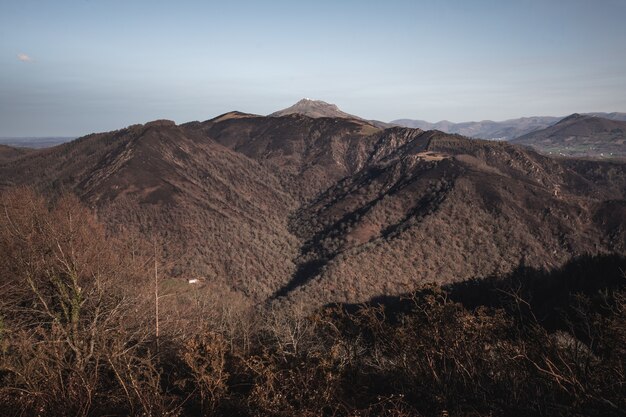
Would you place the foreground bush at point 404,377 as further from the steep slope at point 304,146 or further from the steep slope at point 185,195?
the steep slope at point 304,146

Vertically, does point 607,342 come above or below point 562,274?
above

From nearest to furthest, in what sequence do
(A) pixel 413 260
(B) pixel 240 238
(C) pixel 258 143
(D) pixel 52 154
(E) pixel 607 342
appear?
(E) pixel 607 342 < (A) pixel 413 260 < (B) pixel 240 238 < (D) pixel 52 154 < (C) pixel 258 143

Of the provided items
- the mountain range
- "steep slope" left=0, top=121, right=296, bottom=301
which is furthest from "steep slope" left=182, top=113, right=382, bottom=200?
"steep slope" left=0, top=121, right=296, bottom=301

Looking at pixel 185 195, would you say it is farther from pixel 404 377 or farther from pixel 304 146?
pixel 404 377

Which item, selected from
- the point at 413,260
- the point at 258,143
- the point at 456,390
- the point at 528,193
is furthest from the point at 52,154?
the point at 456,390

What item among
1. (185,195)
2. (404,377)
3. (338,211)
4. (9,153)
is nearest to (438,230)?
(338,211)

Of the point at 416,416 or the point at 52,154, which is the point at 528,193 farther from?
the point at 52,154
